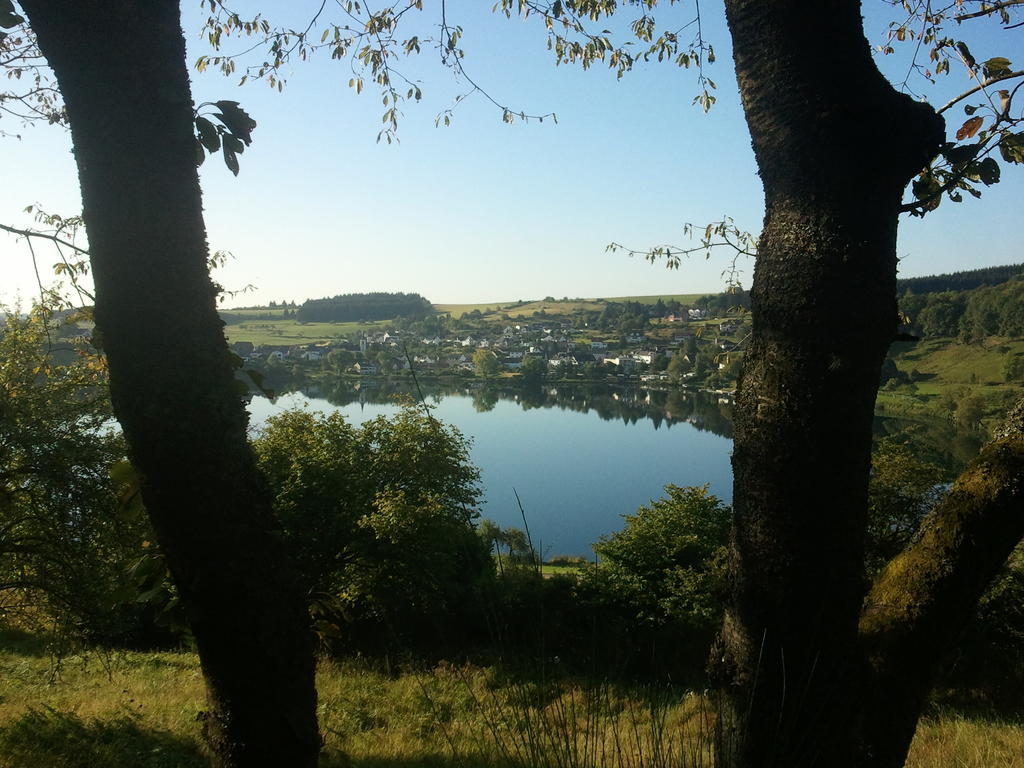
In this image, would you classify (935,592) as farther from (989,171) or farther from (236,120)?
(236,120)

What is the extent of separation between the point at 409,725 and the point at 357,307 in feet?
294

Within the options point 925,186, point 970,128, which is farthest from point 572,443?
point 970,128

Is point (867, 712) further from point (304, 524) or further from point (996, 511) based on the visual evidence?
point (304, 524)

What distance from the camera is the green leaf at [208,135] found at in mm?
1624

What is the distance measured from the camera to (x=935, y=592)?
60.5 inches

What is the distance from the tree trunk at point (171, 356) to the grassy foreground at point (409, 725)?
23 centimetres

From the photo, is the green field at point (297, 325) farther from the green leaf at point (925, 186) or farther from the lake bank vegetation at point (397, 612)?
→ the green leaf at point (925, 186)

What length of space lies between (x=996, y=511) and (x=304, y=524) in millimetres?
17788

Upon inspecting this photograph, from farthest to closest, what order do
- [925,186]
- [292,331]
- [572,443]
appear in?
1. [292,331]
2. [572,443]
3. [925,186]

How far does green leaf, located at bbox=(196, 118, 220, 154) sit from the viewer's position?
5.33 feet

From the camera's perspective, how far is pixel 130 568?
5.02ft

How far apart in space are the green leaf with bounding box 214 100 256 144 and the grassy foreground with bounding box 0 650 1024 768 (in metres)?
1.37

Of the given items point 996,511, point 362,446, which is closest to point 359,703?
point 996,511

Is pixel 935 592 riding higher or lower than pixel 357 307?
lower
